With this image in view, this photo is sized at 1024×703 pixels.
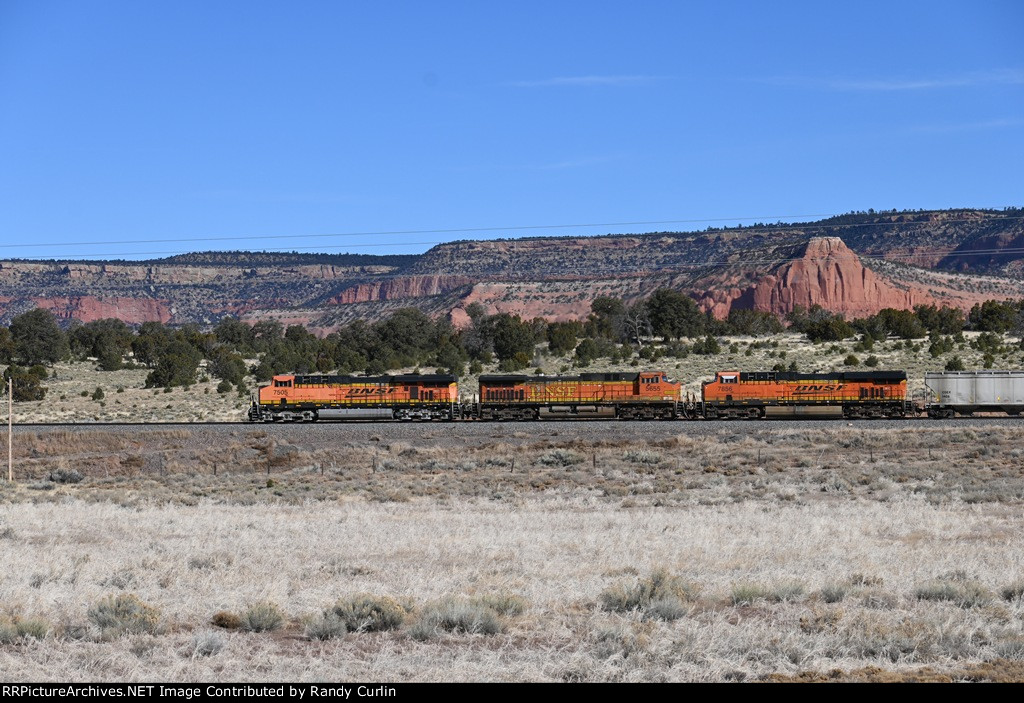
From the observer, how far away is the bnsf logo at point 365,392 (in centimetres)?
5634

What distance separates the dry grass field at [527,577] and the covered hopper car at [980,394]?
69.0 feet

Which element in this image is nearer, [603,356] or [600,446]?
[600,446]

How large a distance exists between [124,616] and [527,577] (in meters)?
5.70

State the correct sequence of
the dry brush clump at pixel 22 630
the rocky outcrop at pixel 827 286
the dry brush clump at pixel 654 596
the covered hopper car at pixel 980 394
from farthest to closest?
the rocky outcrop at pixel 827 286 → the covered hopper car at pixel 980 394 → the dry brush clump at pixel 654 596 → the dry brush clump at pixel 22 630

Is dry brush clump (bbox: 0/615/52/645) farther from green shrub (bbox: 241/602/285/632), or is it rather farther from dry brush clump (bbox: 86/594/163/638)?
green shrub (bbox: 241/602/285/632)

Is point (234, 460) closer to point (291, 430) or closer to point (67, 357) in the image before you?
point (291, 430)

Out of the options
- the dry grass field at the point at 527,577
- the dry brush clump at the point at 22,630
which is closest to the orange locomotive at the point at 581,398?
the dry grass field at the point at 527,577

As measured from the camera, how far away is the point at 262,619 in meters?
12.6

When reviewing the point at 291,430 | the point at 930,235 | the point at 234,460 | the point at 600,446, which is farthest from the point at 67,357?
the point at 930,235

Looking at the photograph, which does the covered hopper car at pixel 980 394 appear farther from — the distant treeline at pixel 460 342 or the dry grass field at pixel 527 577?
the distant treeline at pixel 460 342

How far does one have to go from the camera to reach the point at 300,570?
54.2 feet

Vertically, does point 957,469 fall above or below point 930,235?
below

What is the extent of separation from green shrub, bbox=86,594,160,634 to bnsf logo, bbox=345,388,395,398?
142ft

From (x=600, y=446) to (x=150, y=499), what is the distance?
18858 millimetres
